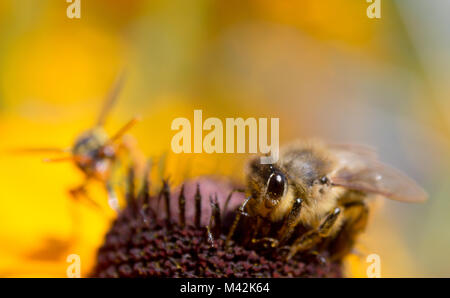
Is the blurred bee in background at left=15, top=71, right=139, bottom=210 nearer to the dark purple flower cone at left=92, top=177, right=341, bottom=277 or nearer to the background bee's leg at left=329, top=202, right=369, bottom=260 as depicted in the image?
the dark purple flower cone at left=92, top=177, right=341, bottom=277

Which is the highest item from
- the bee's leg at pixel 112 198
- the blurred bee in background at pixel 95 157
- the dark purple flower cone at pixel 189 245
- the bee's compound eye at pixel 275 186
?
the blurred bee in background at pixel 95 157

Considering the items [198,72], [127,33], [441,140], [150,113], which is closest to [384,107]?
[441,140]

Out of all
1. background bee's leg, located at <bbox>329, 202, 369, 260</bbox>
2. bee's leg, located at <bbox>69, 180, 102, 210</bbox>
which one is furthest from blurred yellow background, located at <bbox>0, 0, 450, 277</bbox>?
background bee's leg, located at <bbox>329, 202, 369, 260</bbox>

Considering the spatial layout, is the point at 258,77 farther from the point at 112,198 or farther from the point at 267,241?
the point at 267,241

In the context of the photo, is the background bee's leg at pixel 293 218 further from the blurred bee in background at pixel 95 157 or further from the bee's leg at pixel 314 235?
the blurred bee in background at pixel 95 157

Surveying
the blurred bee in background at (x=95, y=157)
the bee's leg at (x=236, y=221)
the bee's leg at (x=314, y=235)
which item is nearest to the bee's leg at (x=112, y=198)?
the blurred bee in background at (x=95, y=157)
